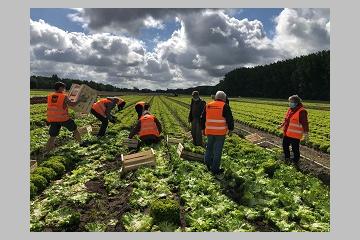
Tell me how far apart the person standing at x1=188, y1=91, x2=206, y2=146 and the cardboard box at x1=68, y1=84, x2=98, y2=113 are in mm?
4048

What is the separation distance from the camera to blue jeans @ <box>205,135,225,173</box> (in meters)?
11.1

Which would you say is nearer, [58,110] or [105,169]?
[105,169]

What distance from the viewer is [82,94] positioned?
51.3 feet

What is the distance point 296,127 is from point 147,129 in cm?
502

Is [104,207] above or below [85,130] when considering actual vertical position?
below

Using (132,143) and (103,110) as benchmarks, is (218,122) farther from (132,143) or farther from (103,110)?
(103,110)

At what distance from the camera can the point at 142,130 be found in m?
14.4

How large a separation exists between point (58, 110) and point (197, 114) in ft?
15.7

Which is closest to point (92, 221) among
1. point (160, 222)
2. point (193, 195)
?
point (160, 222)

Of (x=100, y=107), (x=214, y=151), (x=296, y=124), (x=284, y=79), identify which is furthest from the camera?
(x=284, y=79)

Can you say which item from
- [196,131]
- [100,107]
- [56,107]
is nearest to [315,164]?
[196,131]

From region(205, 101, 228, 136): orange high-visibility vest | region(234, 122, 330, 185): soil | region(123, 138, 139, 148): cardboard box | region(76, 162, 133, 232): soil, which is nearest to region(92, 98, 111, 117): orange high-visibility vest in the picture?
region(123, 138, 139, 148): cardboard box

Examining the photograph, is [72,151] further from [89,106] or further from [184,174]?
[184,174]

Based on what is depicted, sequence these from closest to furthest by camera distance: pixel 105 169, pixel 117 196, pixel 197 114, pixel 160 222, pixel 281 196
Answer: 1. pixel 160 222
2. pixel 281 196
3. pixel 117 196
4. pixel 105 169
5. pixel 197 114
